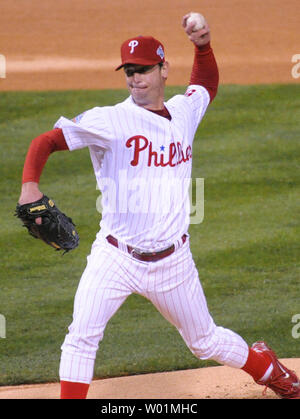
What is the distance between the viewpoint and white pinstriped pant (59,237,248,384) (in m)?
3.62

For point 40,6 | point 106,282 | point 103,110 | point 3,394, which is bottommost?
point 3,394

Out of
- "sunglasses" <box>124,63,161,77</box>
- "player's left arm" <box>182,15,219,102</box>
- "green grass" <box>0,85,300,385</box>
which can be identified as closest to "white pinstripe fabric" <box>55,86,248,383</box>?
"sunglasses" <box>124,63,161,77</box>

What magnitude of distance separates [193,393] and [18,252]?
3.29 meters

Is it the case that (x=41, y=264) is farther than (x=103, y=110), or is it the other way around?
(x=41, y=264)

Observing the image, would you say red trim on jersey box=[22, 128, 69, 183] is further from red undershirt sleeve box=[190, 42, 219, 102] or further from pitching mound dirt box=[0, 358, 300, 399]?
pitching mound dirt box=[0, 358, 300, 399]

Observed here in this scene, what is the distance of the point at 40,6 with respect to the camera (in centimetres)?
1518

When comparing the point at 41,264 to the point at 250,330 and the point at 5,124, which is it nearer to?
the point at 250,330

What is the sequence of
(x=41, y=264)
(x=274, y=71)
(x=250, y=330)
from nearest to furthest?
(x=250, y=330) → (x=41, y=264) → (x=274, y=71)

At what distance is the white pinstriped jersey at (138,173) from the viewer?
144 inches

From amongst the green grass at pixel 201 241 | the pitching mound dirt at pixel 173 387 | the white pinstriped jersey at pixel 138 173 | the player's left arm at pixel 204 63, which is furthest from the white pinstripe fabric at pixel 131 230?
the green grass at pixel 201 241

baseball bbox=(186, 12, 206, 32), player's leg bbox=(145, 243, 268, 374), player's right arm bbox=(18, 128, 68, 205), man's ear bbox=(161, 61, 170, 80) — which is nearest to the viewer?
player's right arm bbox=(18, 128, 68, 205)

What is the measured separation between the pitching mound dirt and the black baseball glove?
1185mm

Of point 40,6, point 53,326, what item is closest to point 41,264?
point 53,326

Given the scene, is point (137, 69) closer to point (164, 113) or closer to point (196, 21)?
point (164, 113)
